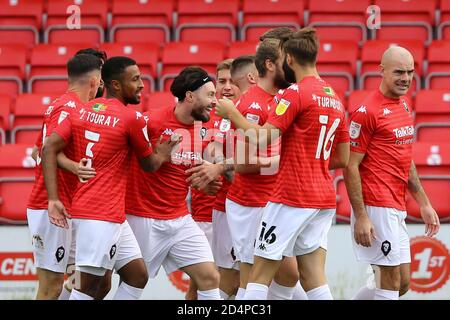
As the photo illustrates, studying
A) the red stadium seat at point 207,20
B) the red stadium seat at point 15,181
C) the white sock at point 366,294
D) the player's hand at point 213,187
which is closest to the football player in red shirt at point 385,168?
the white sock at point 366,294

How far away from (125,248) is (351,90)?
18.2ft

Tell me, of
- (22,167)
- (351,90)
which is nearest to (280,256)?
(22,167)

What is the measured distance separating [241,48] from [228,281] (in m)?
4.66

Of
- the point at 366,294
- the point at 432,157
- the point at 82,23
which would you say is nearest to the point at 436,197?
the point at 432,157

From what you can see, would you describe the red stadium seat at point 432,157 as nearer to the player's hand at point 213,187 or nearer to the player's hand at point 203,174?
the player's hand at point 213,187

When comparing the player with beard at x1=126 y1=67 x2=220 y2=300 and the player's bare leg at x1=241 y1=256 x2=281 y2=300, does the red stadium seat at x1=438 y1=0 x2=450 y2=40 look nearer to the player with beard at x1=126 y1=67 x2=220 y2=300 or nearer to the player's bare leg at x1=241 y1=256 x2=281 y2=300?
the player with beard at x1=126 y1=67 x2=220 y2=300

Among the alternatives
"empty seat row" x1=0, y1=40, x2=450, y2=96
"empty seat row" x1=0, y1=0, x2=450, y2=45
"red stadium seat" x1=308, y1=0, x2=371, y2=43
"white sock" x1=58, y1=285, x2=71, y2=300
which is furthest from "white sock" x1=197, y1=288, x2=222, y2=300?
"red stadium seat" x1=308, y1=0, x2=371, y2=43

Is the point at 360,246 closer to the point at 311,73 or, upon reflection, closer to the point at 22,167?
the point at 311,73

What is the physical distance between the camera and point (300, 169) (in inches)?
268

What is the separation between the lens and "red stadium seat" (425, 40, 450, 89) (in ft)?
40.5

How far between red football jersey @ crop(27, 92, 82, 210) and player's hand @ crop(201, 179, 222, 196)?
3.23 ft

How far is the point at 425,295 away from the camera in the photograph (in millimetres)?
9883

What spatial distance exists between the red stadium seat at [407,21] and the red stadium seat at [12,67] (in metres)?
4.52

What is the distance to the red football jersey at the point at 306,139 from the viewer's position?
6.69m
